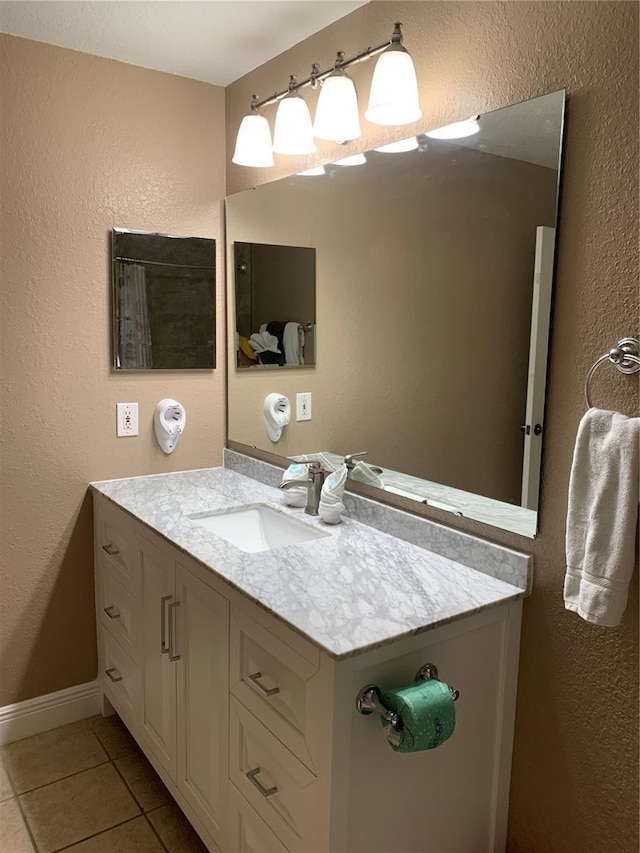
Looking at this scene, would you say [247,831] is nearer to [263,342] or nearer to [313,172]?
[263,342]

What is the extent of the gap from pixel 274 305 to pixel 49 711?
168cm

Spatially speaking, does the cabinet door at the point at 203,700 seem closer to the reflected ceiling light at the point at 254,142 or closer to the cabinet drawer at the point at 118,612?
the cabinet drawer at the point at 118,612

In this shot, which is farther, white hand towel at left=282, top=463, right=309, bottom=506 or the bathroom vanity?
white hand towel at left=282, top=463, right=309, bottom=506

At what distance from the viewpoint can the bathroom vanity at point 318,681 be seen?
1282 millimetres

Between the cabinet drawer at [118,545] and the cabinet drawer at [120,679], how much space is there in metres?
0.27

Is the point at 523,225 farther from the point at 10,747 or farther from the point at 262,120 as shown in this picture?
the point at 10,747

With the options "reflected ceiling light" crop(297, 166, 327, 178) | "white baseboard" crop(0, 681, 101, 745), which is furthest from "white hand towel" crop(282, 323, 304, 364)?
"white baseboard" crop(0, 681, 101, 745)

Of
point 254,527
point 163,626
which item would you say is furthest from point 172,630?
point 254,527

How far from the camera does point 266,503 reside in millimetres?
2189

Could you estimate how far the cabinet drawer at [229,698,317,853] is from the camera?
132 cm

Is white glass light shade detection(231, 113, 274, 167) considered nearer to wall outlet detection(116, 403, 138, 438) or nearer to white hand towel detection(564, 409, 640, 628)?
wall outlet detection(116, 403, 138, 438)

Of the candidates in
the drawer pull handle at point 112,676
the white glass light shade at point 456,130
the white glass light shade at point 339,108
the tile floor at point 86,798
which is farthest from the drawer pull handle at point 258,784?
the white glass light shade at point 339,108

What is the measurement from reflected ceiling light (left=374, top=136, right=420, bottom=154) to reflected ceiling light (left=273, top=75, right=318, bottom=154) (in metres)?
0.28

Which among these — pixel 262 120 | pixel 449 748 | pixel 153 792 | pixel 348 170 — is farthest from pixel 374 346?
pixel 153 792
